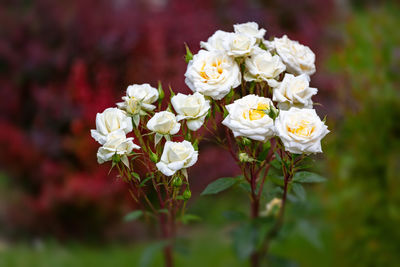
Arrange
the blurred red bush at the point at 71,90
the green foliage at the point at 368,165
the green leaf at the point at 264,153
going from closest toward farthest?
1. the green leaf at the point at 264,153
2. the green foliage at the point at 368,165
3. the blurred red bush at the point at 71,90

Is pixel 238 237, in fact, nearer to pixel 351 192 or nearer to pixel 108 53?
pixel 351 192

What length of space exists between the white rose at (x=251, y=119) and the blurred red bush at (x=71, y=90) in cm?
193

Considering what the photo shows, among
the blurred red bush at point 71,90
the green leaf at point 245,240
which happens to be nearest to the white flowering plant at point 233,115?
the green leaf at point 245,240

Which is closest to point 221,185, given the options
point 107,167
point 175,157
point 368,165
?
point 175,157

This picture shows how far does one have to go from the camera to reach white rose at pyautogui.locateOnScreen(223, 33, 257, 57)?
1.28 m

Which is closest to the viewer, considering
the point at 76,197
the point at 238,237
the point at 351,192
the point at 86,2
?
the point at 238,237

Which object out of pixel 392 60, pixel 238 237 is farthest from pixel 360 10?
pixel 238 237

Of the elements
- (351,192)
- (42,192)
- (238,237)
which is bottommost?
(42,192)

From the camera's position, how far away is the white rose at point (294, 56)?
136 centimetres

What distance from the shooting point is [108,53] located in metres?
3.42

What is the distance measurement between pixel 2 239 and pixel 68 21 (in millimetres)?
1772

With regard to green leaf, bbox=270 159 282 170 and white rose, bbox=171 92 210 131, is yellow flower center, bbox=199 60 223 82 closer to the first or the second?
white rose, bbox=171 92 210 131

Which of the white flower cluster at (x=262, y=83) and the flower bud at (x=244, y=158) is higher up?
the white flower cluster at (x=262, y=83)

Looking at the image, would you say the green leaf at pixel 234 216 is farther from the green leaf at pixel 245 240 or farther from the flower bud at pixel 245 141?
the flower bud at pixel 245 141
